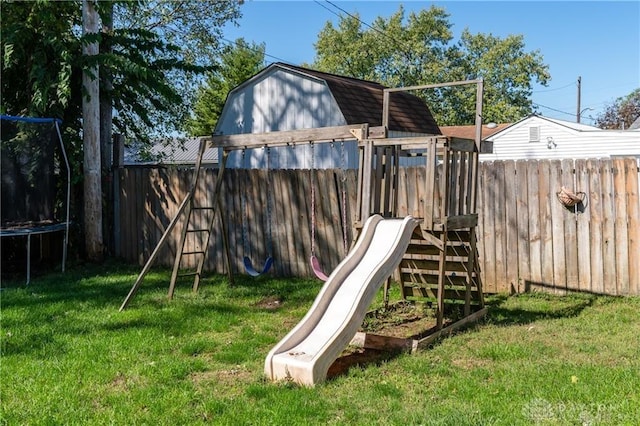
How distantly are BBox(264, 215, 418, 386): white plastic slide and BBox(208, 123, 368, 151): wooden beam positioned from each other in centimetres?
111

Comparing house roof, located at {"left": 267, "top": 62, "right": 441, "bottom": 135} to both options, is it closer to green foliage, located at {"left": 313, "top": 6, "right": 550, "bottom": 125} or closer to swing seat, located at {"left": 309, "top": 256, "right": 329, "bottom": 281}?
swing seat, located at {"left": 309, "top": 256, "right": 329, "bottom": 281}

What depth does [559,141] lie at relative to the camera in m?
20.6

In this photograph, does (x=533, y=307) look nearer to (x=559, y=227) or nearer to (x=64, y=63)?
(x=559, y=227)

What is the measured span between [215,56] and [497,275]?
11.4 meters

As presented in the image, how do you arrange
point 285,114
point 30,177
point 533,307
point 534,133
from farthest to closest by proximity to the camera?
point 534,133, point 285,114, point 30,177, point 533,307

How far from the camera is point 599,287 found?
6270mm

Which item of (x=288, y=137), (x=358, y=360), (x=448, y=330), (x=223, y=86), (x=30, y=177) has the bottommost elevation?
(x=358, y=360)

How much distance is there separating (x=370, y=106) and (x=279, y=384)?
10622 millimetres

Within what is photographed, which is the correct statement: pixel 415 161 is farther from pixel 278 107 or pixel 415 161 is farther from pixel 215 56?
pixel 215 56

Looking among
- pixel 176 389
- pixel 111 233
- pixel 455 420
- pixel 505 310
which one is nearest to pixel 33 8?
pixel 111 233

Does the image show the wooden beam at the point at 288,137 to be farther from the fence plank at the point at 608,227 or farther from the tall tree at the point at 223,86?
the tall tree at the point at 223,86

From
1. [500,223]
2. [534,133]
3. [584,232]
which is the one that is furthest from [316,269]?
[534,133]

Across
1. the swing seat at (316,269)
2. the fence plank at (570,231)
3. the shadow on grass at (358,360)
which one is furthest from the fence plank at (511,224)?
the shadow on grass at (358,360)

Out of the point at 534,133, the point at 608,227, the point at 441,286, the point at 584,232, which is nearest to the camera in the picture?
the point at 441,286
